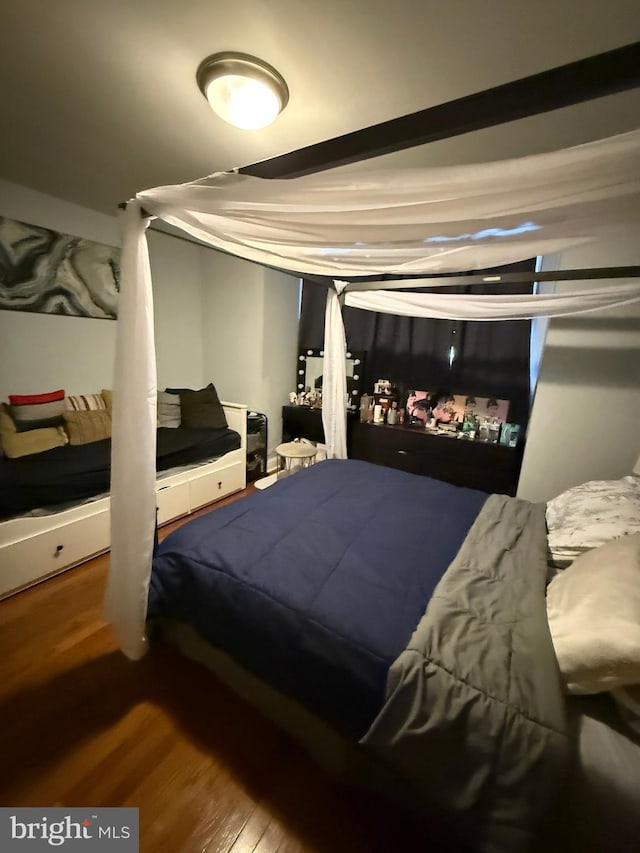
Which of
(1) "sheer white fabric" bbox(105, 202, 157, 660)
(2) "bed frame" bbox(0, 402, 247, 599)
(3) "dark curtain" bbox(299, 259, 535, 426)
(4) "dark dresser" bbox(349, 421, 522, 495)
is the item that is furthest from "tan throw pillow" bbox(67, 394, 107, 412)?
(4) "dark dresser" bbox(349, 421, 522, 495)

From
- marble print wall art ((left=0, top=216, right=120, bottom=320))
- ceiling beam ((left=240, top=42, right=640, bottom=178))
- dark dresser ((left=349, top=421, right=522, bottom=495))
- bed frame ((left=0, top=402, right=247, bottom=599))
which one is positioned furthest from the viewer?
dark dresser ((left=349, top=421, right=522, bottom=495))

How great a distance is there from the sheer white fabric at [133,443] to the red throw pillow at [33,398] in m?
1.77

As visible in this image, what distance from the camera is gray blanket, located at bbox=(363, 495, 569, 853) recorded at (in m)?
0.83

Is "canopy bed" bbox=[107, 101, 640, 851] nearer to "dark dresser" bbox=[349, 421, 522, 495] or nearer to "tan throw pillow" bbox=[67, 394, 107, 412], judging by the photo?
"dark dresser" bbox=[349, 421, 522, 495]

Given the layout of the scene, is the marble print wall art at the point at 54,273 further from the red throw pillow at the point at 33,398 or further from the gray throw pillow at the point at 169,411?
the gray throw pillow at the point at 169,411

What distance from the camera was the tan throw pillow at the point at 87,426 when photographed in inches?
105

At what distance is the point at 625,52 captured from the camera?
25.8 inches

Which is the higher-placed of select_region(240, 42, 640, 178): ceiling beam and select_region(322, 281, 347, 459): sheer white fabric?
select_region(240, 42, 640, 178): ceiling beam

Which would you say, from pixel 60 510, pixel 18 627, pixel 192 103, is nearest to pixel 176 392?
pixel 60 510

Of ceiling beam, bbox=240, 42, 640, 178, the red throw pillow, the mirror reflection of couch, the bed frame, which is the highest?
ceiling beam, bbox=240, 42, 640, 178

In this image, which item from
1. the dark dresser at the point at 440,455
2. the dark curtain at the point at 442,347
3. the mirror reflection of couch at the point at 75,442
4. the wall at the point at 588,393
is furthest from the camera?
the dark curtain at the point at 442,347

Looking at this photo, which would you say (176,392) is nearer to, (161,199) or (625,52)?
(161,199)

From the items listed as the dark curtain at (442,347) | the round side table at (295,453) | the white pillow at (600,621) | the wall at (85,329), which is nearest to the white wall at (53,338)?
the wall at (85,329)

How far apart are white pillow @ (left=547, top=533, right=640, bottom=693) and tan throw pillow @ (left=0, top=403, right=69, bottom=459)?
3044 millimetres
